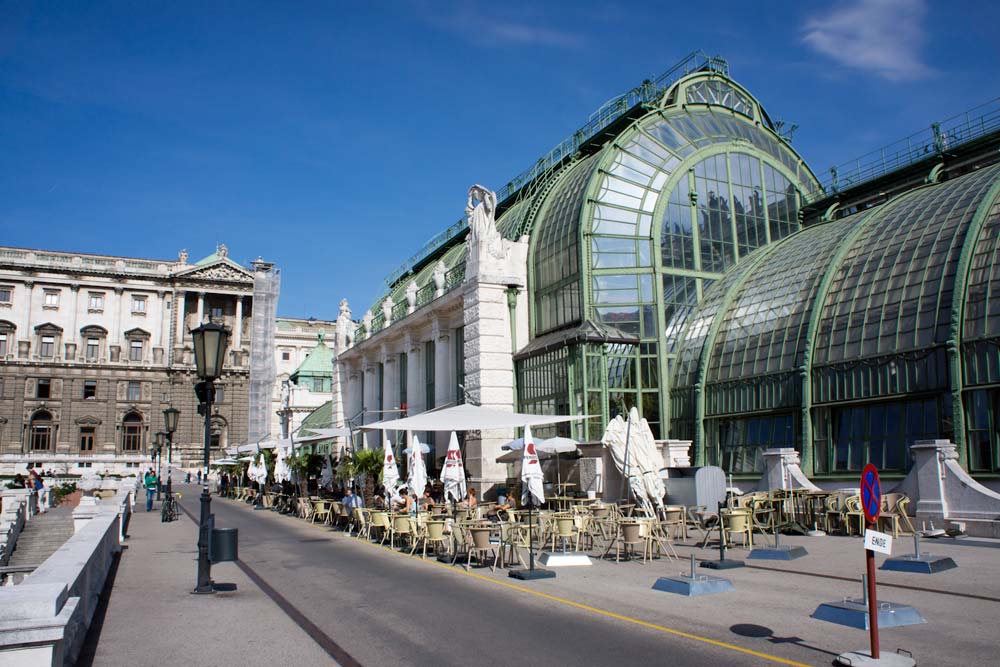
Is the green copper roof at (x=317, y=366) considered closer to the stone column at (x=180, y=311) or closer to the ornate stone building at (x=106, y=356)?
the ornate stone building at (x=106, y=356)

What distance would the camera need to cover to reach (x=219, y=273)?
357ft

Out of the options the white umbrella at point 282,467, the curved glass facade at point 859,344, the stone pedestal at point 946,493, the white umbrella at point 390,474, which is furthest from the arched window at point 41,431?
the stone pedestal at point 946,493

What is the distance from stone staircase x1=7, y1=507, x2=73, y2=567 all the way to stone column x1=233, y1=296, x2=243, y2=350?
219 feet

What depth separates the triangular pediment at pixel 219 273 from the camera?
107 metres

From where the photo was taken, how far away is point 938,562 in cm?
1390

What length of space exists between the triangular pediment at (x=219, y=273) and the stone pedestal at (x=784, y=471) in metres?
97.3

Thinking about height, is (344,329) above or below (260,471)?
above

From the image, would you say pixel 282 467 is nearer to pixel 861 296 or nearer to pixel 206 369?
pixel 206 369

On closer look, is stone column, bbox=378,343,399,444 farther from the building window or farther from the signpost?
the building window

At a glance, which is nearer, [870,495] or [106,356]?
[870,495]

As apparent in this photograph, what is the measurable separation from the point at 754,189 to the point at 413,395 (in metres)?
19.1

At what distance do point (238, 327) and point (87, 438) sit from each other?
23.1 metres

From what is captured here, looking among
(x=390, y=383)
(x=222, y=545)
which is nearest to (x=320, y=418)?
(x=390, y=383)

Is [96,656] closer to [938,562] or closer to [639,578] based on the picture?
[639,578]
